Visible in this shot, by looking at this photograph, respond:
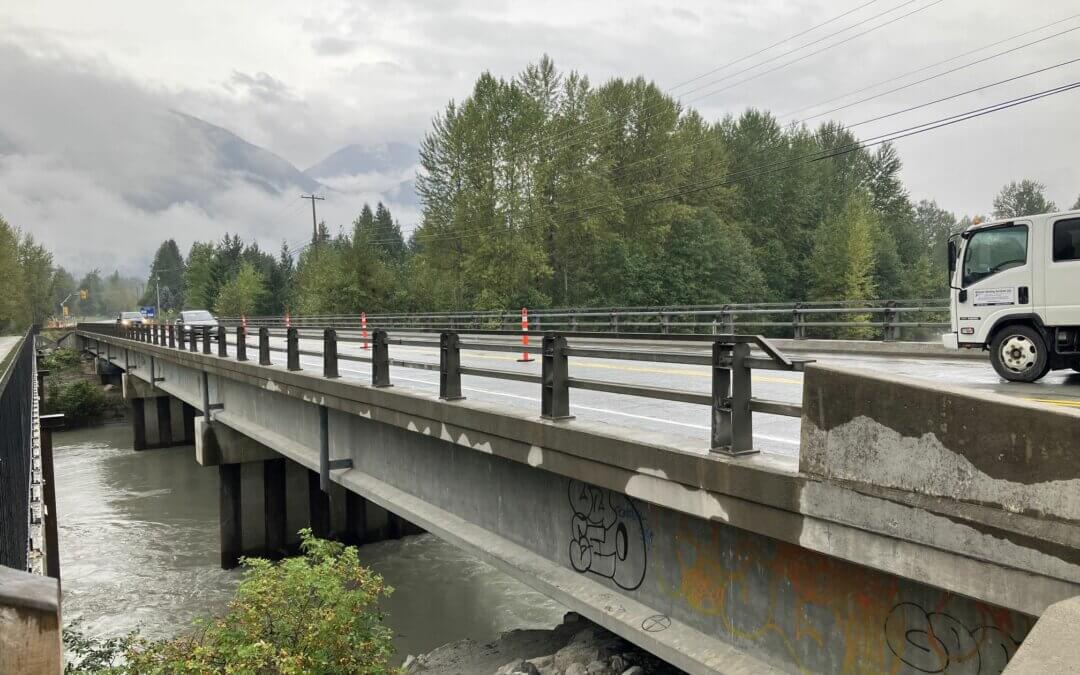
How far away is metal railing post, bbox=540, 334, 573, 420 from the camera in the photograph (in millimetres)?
6668

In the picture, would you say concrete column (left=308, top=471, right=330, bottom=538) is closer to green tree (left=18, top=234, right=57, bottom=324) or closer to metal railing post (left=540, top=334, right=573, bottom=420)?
metal railing post (left=540, top=334, right=573, bottom=420)

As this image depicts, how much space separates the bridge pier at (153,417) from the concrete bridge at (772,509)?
32.6 m

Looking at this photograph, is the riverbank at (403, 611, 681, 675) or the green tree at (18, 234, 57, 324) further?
the green tree at (18, 234, 57, 324)

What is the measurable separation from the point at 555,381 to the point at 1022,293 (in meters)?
6.66

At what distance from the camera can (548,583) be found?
6.66 metres

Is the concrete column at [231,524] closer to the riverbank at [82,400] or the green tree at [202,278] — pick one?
the riverbank at [82,400]

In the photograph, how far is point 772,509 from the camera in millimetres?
4617

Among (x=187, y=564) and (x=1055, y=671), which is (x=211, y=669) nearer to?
(x=1055, y=671)

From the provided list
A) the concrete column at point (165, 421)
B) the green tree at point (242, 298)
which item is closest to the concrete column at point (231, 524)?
the concrete column at point (165, 421)

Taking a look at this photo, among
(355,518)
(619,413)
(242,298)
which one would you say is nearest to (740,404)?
(619,413)

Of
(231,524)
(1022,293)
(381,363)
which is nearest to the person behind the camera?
(1022,293)

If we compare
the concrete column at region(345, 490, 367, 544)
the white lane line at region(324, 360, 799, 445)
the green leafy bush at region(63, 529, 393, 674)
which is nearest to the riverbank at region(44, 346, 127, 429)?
the concrete column at region(345, 490, 367, 544)

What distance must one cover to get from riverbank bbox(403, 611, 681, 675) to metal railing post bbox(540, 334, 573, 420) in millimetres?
2515

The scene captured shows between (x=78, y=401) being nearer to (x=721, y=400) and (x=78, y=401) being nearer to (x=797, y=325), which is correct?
(x=797, y=325)
